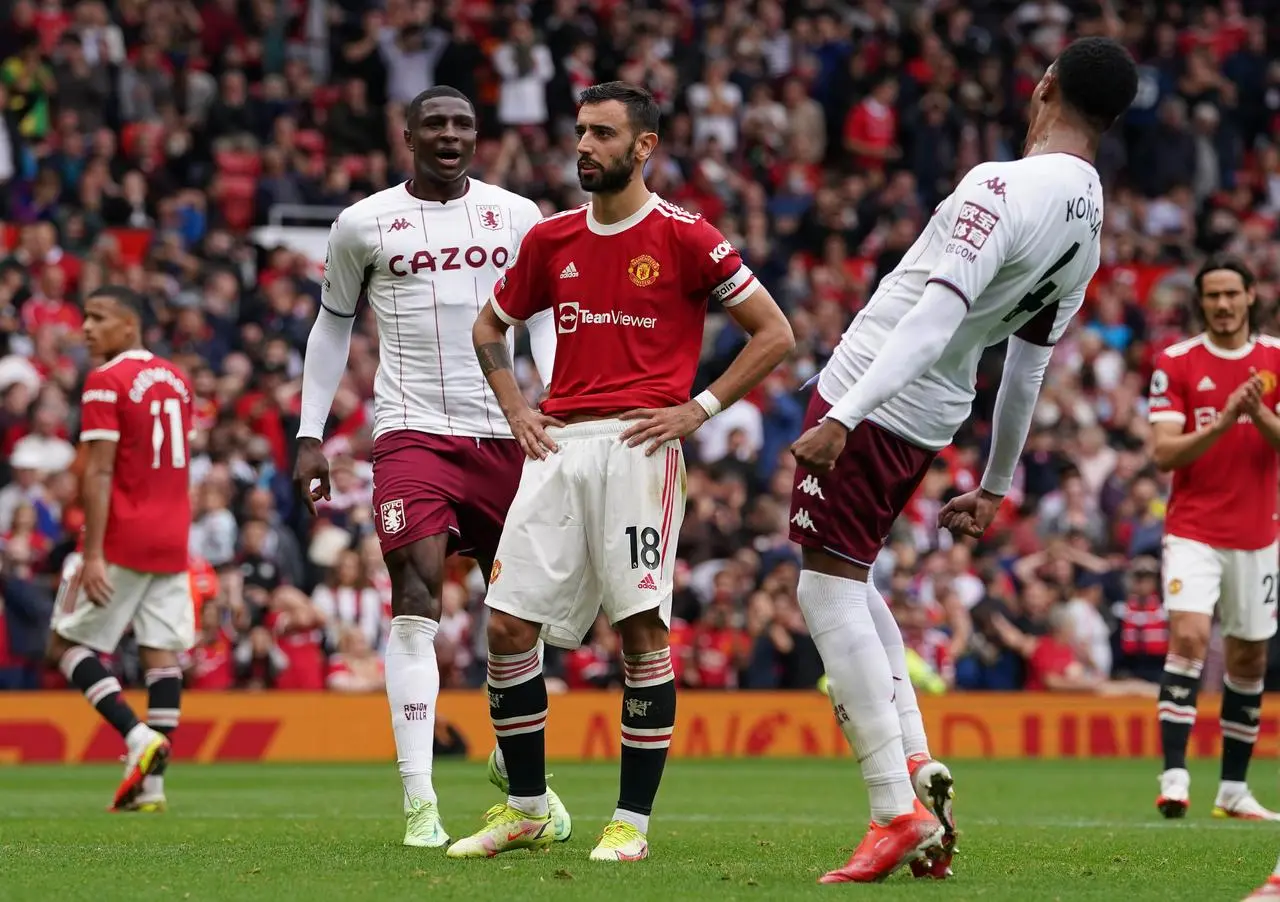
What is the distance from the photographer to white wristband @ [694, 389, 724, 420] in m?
7.36

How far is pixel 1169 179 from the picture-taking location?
27.3 metres


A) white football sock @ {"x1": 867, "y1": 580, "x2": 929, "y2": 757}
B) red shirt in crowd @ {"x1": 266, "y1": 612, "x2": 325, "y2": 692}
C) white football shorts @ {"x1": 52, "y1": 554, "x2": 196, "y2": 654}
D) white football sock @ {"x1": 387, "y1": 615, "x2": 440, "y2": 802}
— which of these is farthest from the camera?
red shirt in crowd @ {"x1": 266, "y1": 612, "x2": 325, "y2": 692}

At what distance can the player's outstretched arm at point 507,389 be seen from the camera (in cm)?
738

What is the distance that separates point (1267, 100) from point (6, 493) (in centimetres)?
1866

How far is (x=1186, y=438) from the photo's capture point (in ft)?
35.5

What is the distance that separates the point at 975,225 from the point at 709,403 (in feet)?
4.07

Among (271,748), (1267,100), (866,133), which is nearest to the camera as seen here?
(271,748)

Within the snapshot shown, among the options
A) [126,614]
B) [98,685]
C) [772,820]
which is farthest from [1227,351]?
[98,685]

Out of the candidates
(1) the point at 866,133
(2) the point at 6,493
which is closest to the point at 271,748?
(2) the point at 6,493

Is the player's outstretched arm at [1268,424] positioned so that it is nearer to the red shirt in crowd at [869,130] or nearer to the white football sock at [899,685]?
the white football sock at [899,685]

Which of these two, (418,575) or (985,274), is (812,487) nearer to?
(985,274)

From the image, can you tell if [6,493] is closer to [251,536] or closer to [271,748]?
[251,536]

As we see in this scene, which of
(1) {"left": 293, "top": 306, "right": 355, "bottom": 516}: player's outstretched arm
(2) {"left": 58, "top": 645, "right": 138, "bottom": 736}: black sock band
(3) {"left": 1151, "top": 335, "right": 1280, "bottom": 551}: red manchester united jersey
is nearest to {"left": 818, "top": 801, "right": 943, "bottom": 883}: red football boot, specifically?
(1) {"left": 293, "top": 306, "right": 355, "bottom": 516}: player's outstretched arm

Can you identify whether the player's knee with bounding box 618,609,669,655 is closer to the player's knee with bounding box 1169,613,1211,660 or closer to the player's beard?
the player's beard
